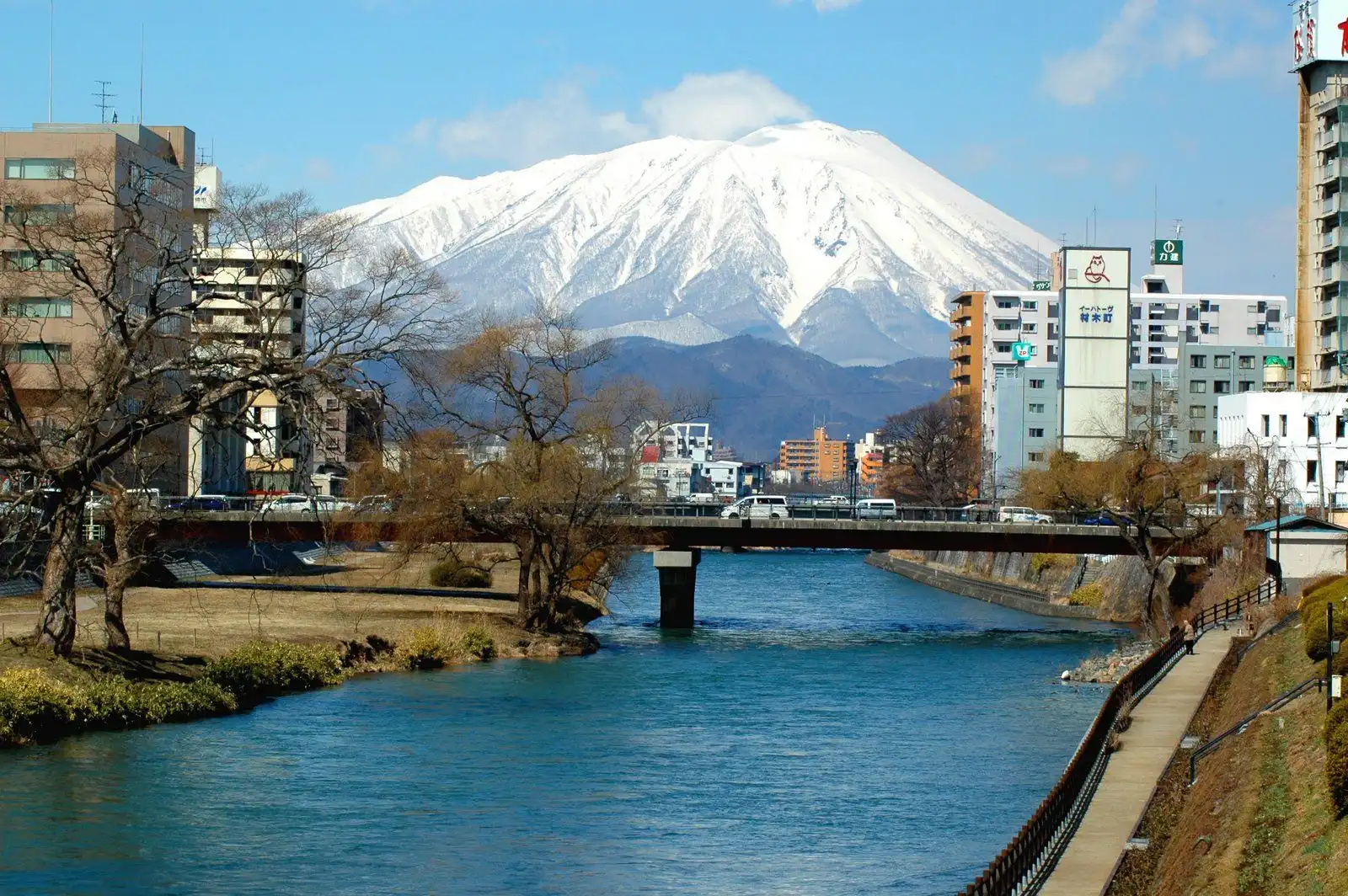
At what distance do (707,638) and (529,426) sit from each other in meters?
14.5

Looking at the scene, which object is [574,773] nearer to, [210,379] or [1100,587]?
[210,379]

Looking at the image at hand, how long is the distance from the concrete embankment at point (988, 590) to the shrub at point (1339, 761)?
74725 millimetres

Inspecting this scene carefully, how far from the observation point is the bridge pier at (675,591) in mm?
84625

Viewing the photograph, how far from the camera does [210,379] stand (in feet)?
136

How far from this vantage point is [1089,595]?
100812 mm

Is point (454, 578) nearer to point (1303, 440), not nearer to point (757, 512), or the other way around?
point (757, 512)

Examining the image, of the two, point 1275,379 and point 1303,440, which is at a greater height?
point 1275,379

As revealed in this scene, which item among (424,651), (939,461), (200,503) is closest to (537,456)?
(424,651)

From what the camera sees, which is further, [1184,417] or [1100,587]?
[1184,417]

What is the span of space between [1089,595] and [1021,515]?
12.3m

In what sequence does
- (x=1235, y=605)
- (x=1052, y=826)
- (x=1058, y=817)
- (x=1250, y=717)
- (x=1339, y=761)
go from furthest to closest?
(x=1235, y=605) → (x=1250, y=717) → (x=1058, y=817) → (x=1052, y=826) → (x=1339, y=761)

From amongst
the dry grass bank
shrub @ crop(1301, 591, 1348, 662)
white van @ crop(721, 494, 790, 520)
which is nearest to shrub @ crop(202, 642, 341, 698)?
the dry grass bank

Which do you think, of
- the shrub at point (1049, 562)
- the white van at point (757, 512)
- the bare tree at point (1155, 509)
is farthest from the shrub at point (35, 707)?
the shrub at point (1049, 562)

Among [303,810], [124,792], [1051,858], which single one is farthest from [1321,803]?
[124,792]
